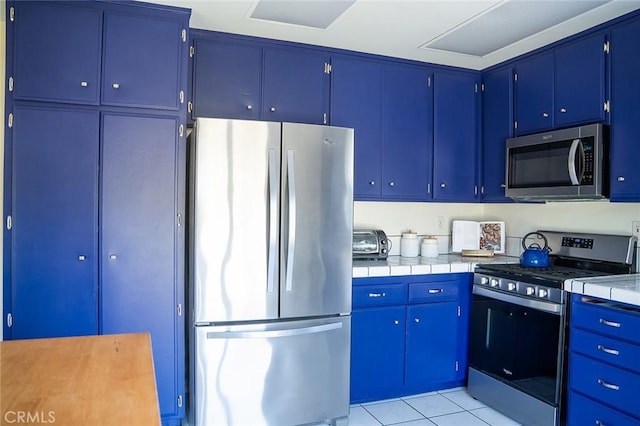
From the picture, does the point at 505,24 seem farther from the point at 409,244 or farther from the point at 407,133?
the point at 409,244

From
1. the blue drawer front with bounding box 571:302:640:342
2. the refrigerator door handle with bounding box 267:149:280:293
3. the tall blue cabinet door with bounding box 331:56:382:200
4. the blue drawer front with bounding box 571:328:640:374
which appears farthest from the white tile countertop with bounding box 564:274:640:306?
the refrigerator door handle with bounding box 267:149:280:293

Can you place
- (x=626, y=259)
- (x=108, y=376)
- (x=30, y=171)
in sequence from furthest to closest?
(x=626, y=259) → (x=30, y=171) → (x=108, y=376)

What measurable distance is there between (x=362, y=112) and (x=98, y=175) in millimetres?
1781

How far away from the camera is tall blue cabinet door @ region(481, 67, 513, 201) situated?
3375mm

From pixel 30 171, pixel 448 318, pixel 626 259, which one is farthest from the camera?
pixel 448 318

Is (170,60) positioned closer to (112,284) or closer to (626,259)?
(112,284)

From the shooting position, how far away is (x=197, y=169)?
2381 mm

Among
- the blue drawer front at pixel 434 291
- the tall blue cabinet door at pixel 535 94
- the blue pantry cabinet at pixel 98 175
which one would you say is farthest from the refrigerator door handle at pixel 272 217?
the tall blue cabinet door at pixel 535 94

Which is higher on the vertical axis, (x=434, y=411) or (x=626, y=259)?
(x=626, y=259)

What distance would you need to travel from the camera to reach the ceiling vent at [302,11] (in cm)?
246

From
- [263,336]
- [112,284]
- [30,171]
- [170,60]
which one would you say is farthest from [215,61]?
[263,336]

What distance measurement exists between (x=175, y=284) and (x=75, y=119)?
1002mm

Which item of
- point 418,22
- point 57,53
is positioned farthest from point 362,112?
point 57,53

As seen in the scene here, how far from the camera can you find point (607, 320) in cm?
222
